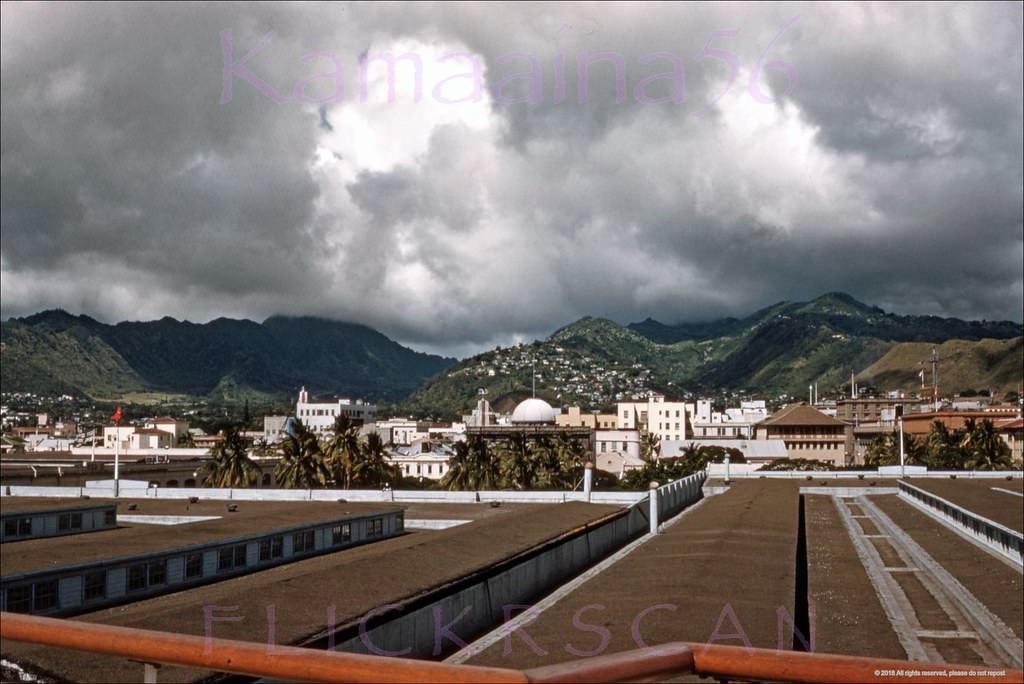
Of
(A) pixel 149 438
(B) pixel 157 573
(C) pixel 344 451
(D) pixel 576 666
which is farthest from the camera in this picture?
(A) pixel 149 438

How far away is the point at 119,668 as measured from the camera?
430 centimetres

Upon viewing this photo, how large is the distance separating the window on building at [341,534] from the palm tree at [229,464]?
136ft

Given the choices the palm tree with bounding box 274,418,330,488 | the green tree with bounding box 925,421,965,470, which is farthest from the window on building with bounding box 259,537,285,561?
the green tree with bounding box 925,421,965,470

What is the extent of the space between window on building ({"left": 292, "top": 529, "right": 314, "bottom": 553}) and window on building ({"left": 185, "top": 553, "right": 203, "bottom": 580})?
21.4ft

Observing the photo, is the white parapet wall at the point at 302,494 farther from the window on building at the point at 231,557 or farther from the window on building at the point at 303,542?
the window on building at the point at 231,557

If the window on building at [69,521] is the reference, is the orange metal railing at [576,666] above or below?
above

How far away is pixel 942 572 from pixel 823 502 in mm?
36931

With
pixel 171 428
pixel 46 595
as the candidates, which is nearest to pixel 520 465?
pixel 46 595

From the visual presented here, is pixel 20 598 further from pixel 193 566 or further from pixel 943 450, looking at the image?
pixel 943 450

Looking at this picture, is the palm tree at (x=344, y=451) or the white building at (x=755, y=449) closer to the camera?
the palm tree at (x=344, y=451)

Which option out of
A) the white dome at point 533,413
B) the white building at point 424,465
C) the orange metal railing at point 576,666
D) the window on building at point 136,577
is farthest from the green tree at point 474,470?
the orange metal railing at point 576,666

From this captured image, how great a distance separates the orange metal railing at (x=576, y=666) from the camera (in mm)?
3070

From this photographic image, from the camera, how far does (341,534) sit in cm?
4188

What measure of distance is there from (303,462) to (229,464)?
298 inches
